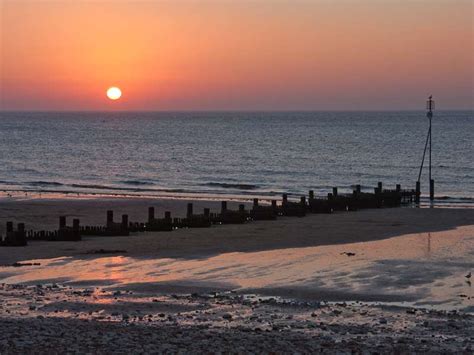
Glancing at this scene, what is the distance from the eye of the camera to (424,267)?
2730 cm

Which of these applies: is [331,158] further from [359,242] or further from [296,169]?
[359,242]

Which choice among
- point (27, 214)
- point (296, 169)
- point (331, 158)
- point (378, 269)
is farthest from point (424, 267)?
point (331, 158)

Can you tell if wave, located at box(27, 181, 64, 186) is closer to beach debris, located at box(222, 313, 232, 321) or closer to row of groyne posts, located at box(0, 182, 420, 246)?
row of groyne posts, located at box(0, 182, 420, 246)

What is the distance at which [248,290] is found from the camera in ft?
76.0

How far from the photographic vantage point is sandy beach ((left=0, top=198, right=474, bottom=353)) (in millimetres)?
17000

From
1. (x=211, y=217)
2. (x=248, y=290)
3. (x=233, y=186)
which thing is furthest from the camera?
(x=233, y=186)

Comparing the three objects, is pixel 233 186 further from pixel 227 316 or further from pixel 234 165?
pixel 227 316

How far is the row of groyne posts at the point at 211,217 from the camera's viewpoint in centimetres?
3409

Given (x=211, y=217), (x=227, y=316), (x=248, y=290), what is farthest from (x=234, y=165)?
(x=227, y=316)

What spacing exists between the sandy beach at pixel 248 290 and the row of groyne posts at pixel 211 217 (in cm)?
73

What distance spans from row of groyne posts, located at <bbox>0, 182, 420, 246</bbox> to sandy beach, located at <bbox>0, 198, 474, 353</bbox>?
0.73 m

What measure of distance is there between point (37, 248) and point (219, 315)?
13.6 meters

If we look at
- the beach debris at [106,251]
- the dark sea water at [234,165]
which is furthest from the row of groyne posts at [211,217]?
the dark sea water at [234,165]

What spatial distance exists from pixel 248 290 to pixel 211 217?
693 inches
